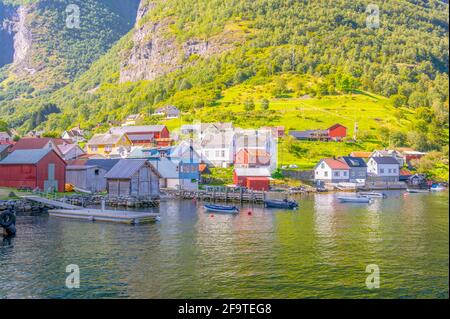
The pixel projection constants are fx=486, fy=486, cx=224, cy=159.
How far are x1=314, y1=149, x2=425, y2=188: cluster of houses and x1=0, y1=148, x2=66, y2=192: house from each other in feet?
193

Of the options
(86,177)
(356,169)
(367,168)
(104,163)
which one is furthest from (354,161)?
(86,177)

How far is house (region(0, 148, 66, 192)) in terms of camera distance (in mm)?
72875

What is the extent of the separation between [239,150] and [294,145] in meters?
21.8

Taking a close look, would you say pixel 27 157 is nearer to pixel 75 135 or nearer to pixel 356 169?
pixel 356 169

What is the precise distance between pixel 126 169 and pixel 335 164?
2203 inches

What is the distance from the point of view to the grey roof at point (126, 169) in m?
73.1

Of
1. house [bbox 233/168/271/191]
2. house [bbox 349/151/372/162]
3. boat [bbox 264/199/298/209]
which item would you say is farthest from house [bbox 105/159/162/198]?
house [bbox 349/151/372/162]

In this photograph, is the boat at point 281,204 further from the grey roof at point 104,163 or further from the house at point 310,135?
the house at point 310,135

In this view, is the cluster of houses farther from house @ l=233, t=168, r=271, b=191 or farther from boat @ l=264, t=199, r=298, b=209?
boat @ l=264, t=199, r=298, b=209

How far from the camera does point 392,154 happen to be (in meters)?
126

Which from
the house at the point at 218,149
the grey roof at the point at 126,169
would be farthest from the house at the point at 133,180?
→ the house at the point at 218,149

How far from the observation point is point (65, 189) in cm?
7700
